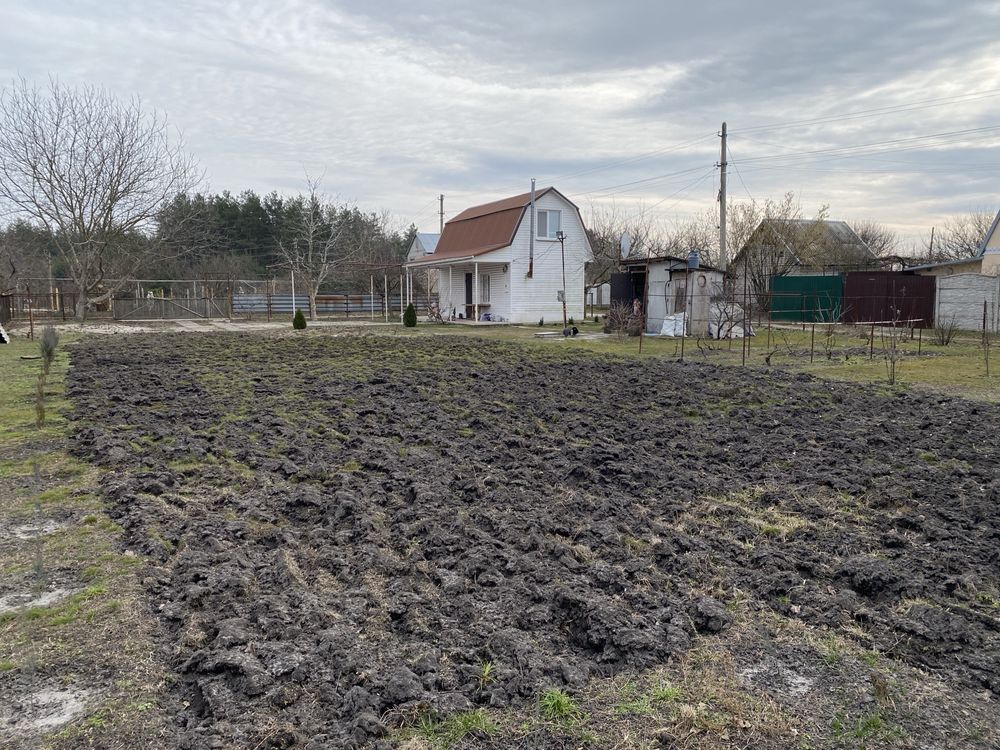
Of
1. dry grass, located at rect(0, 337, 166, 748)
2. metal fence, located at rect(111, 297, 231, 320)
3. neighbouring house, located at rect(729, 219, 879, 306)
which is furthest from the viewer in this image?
neighbouring house, located at rect(729, 219, 879, 306)

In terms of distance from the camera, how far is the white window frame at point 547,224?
2841 centimetres

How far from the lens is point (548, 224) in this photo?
28703 millimetres

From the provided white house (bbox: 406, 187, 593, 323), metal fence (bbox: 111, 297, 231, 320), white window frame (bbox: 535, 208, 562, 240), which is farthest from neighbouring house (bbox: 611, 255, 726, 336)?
metal fence (bbox: 111, 297, 231, 320)

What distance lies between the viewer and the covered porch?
2798 centimetres

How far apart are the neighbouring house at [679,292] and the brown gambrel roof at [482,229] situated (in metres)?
7.47

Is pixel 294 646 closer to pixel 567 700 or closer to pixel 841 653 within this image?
pixel 567 700

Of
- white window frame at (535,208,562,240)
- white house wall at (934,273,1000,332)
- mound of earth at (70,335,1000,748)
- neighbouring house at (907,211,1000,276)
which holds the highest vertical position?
white window frame at (535,208,562,240)

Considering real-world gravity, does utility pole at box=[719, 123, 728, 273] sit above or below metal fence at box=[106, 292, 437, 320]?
above

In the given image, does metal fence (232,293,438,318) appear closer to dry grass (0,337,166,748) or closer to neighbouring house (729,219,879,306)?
neighbouring house (729,219,879,306)

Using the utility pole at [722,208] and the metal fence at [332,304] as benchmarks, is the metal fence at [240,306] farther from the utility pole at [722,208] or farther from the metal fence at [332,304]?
the utility pole at [722,208]

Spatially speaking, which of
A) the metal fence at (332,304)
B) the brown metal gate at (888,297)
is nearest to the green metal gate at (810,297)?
the brown metal gate at (888,297)

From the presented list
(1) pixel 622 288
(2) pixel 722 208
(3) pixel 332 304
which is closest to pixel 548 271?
(1) pixel 622 288

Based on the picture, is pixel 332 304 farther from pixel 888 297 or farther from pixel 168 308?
pixel 888 297

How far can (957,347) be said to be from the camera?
1700 cm
